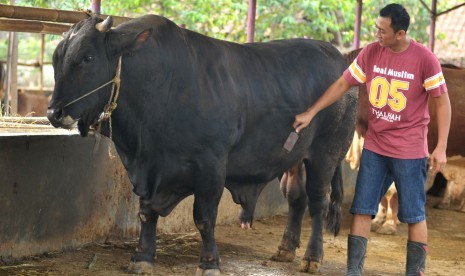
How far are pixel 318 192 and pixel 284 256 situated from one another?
0.62 metres

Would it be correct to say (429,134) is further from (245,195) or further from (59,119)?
(59,119)

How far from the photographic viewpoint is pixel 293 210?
23.7ft

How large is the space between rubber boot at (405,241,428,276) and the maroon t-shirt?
0.63 metres

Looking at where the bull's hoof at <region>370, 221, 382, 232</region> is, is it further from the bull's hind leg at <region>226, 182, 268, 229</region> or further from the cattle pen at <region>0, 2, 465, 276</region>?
the bull's hind leg at <region>226, 182, 268, 229</region>

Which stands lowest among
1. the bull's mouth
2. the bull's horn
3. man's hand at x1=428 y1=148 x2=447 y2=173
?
man's hand at x1=428 y1=148 x2=447 y2=173

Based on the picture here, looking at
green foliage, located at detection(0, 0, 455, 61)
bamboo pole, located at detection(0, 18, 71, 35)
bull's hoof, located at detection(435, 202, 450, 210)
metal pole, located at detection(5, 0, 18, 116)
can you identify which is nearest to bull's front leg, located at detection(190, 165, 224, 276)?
bamboo pole, located at detection(0, 18, 71, 35)

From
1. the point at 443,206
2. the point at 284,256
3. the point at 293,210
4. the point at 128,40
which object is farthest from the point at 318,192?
the point at 443,206

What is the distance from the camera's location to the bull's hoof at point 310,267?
666 centimetres

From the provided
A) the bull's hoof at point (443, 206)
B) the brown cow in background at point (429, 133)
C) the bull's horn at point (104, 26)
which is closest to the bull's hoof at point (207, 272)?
the bull's horn at point (104, 26)

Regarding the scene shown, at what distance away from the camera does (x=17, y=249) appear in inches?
237

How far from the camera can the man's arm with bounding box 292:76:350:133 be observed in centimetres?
582

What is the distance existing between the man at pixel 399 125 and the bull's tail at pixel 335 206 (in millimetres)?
1587

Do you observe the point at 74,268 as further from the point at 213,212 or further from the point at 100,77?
the point at 100,77

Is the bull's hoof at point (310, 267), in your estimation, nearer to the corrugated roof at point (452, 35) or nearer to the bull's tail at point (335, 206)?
the bull's tail at point (335, 206)
